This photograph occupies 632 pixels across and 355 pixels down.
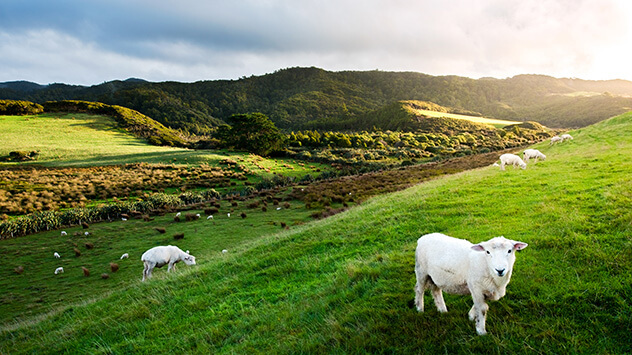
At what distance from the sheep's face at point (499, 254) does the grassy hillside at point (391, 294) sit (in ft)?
2.74

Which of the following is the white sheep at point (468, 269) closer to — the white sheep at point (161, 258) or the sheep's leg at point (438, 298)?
the sheep's leg at point (438, 298)

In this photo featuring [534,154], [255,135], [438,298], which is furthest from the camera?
[255,135]

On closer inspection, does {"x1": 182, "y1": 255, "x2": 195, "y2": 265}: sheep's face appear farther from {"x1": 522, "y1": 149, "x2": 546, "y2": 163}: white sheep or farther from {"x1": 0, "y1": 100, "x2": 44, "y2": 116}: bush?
{"x1": 0, "y1": 100, "x2": 44, "y2": 116}: bush

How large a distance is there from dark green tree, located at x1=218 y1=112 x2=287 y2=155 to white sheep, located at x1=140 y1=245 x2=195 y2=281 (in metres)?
58.2

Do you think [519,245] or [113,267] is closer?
[519,245]

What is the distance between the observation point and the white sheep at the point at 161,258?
1213 cm

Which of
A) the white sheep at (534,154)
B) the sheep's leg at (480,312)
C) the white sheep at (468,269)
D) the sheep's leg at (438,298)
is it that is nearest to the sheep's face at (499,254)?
Result: the white sheep at (468,269)

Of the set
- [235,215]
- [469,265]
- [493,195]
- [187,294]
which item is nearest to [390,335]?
[469,265]

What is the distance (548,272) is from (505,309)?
1420mm

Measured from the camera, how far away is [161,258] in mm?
12297

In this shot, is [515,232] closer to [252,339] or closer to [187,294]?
[252,339]

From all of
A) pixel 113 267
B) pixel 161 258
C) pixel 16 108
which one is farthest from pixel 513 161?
pixel 16 108

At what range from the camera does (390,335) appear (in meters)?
4.18

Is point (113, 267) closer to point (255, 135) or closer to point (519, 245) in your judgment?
point (519, 245)
